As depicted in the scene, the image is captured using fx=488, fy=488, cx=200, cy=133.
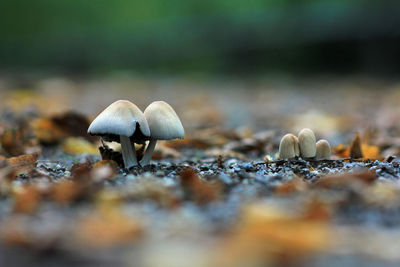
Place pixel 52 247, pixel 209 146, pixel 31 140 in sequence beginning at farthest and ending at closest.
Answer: pixel 209 146 < pixel 31 140 < pixel 52 247

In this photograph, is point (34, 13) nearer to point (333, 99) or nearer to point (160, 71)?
point (160, 71)

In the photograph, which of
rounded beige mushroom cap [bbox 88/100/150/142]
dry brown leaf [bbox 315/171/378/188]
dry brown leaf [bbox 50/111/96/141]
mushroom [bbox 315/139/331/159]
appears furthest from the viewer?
dry brown leaf [bbox 50/111/96/141]

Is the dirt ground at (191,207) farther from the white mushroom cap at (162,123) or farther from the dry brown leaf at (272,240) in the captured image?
the white mushroom cap at (162,123)

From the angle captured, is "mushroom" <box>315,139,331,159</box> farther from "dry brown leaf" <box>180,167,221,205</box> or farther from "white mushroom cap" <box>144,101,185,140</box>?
"dry brown leaf" <box>180,167,221,205</box>

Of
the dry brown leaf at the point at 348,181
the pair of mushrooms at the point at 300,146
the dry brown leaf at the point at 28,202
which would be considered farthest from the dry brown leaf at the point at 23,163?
the dry brown leaf at the point at 348,181

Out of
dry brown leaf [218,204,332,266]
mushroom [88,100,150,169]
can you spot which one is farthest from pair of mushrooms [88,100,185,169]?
dry brown leaf [218,204,332,266]

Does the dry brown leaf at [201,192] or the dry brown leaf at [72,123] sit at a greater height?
the dry brown leaf at [72,123]

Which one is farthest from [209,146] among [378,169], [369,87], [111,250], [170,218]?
[369,87]
